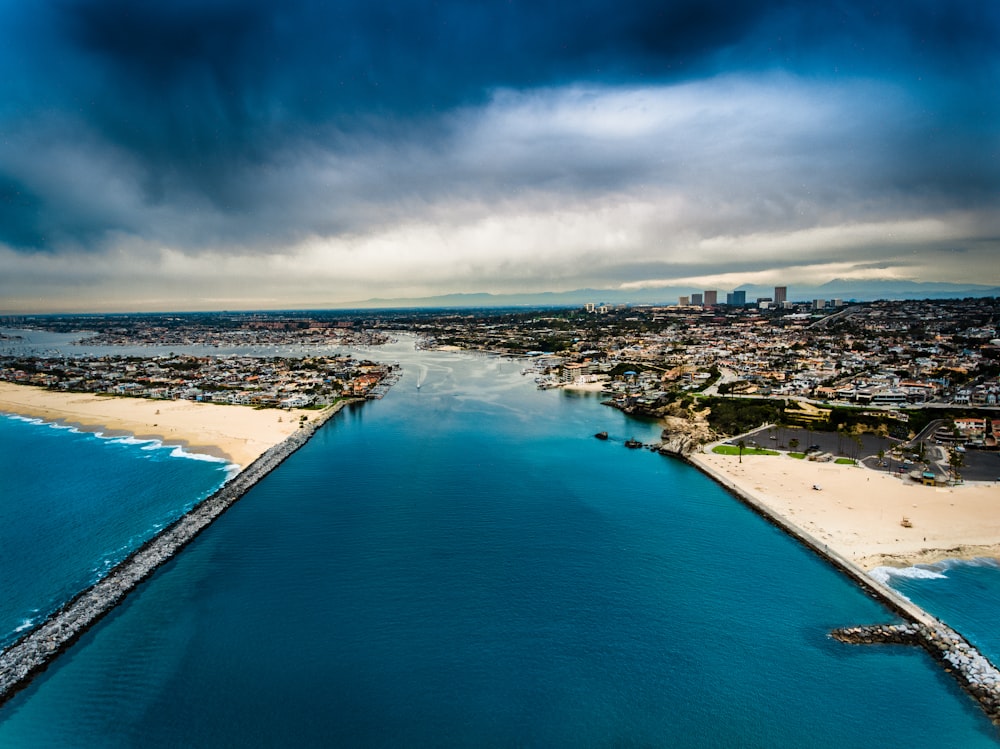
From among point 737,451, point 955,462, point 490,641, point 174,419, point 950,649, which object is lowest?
point 490,641

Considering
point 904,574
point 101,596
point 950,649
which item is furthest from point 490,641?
point 904,574

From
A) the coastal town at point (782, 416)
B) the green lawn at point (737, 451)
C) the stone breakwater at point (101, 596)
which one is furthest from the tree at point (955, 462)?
the stone breakwater at point (101, 596)

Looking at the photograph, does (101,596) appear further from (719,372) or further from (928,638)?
(719,372)

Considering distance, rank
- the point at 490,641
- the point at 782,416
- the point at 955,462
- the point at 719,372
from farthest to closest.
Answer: the point at 719,372 < the point at 782,416 < the point at 955,462 < the point at 490,641

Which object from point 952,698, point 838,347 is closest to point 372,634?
point 952,698

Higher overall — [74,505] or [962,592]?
[74,505]

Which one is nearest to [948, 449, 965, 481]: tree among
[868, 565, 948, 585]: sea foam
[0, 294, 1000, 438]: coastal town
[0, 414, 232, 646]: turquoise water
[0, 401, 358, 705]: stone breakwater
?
[0, 294, 1000, 438]: coastal town

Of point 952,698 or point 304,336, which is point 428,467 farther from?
point 304,336

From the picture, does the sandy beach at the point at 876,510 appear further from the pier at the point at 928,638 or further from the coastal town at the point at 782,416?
the pier at the point at 928,638
